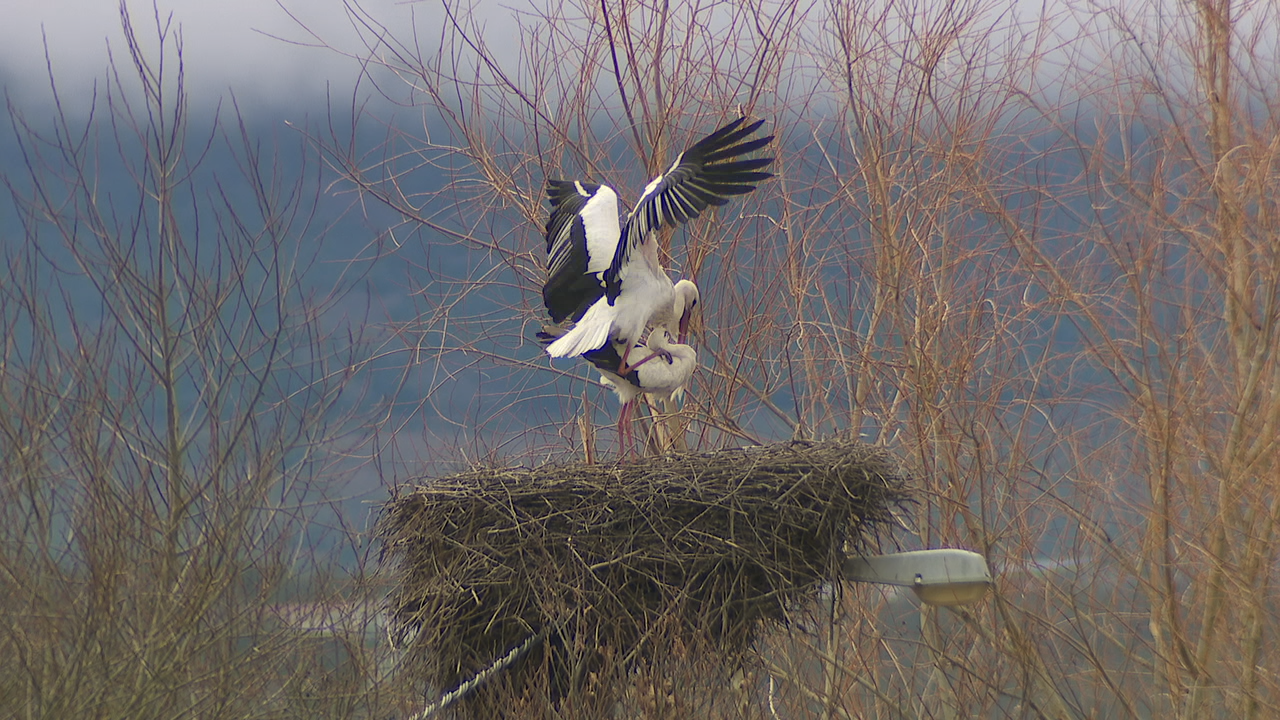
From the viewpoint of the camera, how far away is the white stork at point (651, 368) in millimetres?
5148

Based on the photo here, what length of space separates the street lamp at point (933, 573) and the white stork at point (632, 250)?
133 centimetres

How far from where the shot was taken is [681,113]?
24.7ft

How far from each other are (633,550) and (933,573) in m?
1.12

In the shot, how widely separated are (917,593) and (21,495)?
170 inches

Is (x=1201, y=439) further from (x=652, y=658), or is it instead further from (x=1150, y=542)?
(x=652, y=658)

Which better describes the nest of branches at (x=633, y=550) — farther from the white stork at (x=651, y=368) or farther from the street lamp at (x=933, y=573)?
the white stork at (x=651, y=368)

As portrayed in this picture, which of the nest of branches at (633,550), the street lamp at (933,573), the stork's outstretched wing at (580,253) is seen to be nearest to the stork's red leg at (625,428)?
the stork's outstretched wing at (580,253)

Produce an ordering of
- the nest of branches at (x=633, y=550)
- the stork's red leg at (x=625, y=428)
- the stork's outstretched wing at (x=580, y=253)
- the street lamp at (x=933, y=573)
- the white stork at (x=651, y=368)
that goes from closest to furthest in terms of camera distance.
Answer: the street lamp at (x=933, y=573) < the nest of branches at (x=633, y=550) < the white stork at (x=651, y=368) < the stork's outstretched wing at (x=580, y=253) < the stork's red leg at (x=625, y=428)

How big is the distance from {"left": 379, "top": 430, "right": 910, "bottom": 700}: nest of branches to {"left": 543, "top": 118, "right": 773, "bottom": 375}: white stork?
648 millimetres

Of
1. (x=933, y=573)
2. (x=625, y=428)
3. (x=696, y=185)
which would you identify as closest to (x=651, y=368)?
(x=625, y=428)

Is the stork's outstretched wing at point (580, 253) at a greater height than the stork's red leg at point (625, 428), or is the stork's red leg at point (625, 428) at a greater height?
the stork's outstretched wing at point (580, 253)

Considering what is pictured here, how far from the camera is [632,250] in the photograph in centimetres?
508

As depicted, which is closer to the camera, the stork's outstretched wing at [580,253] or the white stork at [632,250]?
the white stork at [632,250]

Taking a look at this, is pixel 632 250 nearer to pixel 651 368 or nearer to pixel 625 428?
pixel 651 368
